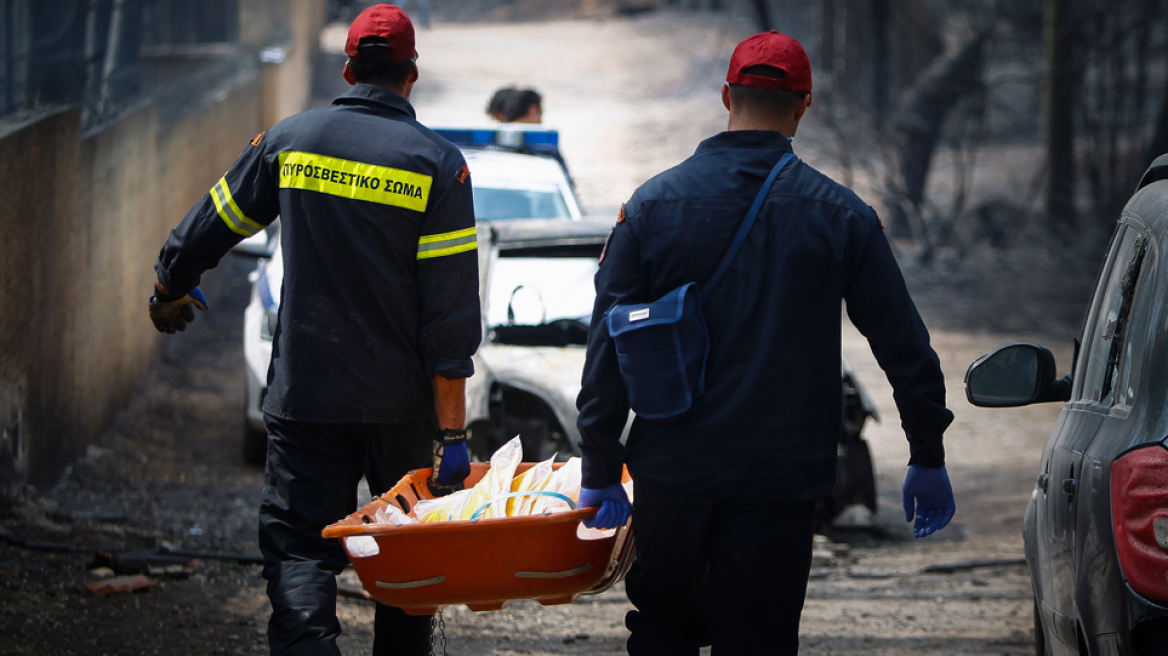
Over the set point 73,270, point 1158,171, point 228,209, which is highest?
point 1158,171

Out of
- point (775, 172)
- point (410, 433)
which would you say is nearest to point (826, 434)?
point (775, 172)

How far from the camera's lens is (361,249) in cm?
325

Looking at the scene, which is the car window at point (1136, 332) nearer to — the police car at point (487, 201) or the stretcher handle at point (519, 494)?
the stretcher handle at point (519, 494)

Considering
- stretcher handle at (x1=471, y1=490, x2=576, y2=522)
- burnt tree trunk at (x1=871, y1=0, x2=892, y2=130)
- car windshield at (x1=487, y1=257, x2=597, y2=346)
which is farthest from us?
burnt tree trunk at (x1=871, y1=0, x2=892, y2=130)

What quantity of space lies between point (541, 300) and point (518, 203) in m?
1.62

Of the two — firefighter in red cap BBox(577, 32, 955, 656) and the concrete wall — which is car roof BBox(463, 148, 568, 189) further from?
firefighter in red cap BBox(577, 32, 955, 656)

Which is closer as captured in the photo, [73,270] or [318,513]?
[318,513]

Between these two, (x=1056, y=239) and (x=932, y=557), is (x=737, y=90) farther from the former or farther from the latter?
(x=1056, y=239)

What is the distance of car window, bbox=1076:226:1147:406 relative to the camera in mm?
2797

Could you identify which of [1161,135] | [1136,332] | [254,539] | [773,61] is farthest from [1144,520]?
[1161,135]

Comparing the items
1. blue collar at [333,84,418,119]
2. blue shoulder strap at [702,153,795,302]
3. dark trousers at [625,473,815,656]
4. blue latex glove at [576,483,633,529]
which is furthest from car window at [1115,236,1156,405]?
blue collar at [333,84,418,119]

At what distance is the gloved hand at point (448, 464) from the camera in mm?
3348

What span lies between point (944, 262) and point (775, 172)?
41.5 feet

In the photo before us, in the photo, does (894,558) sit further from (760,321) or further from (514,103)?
(514,103)
